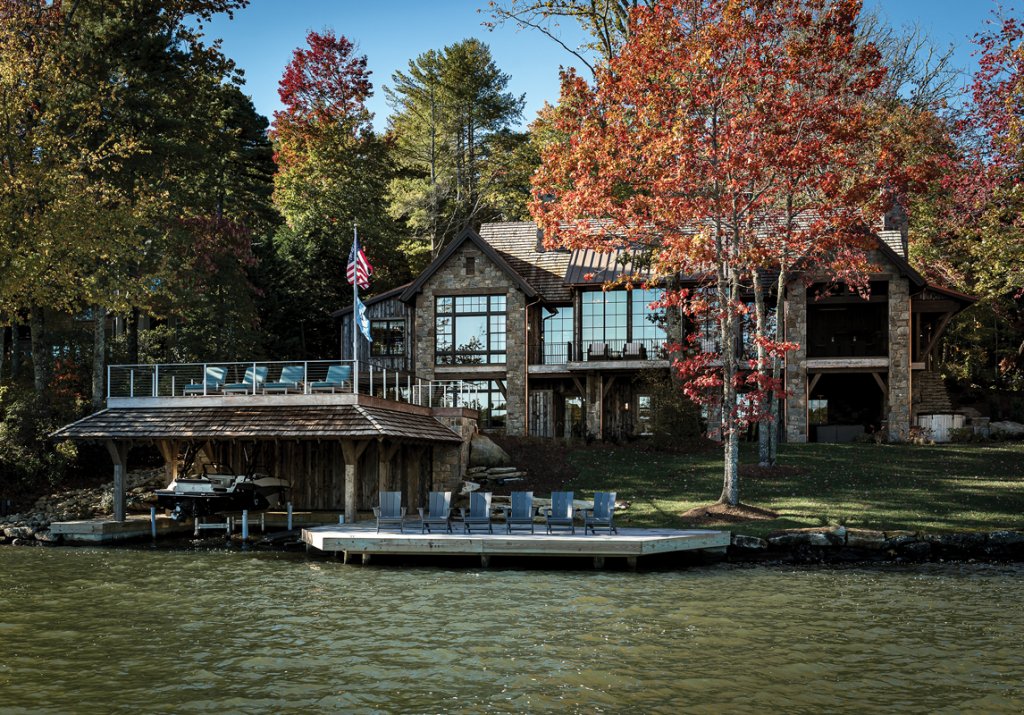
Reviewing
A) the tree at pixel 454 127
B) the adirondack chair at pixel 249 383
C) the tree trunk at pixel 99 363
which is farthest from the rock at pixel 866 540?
the tree at pixel 454 127

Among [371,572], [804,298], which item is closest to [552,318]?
[804,298]

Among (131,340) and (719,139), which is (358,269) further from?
(131,340)

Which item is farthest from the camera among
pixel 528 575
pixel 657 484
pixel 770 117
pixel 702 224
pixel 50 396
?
pixel 50 396

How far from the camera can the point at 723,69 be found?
26.0 meters

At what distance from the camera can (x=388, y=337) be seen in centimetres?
4434

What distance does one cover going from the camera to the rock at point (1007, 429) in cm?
3875

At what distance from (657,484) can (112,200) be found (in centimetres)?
2005

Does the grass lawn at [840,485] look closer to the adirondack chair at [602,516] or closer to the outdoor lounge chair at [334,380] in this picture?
the adirondack chair at [602,516]

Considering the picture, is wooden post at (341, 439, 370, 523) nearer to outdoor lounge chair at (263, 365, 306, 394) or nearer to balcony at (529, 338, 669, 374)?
outdoor lounge chair at (263, 365, 306, 394)

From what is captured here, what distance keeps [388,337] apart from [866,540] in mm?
26156

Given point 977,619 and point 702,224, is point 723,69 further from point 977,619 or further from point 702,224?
point 977,619

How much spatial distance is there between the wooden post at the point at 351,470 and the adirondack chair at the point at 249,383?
151 inches

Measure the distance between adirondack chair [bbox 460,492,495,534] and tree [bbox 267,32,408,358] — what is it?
24533 millimetres

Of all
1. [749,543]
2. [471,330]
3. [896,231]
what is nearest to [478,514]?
[749,543]
